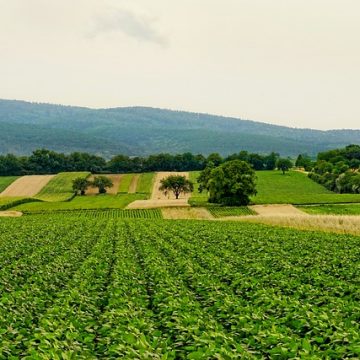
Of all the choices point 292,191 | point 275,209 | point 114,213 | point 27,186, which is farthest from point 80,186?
point 275,209

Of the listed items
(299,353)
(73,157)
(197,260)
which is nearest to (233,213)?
(197,260)

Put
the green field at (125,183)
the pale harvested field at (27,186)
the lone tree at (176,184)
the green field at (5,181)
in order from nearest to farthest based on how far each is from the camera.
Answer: the lone tree at (176,184), the pale harvested field at (27,186), the green field at (125,183), the green field at (5,181)

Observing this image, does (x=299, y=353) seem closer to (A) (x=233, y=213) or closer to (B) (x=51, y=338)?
(B) (x=51, y=338)

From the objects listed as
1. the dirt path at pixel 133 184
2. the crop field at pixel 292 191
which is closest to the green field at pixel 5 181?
the dirt path at pixel 133 184

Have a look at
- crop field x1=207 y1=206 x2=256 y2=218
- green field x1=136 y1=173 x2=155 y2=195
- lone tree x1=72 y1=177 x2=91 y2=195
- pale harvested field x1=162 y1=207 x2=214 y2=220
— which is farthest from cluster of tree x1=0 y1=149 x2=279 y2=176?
pale harvested field x1=162 y1=207 x2=214 y2=220

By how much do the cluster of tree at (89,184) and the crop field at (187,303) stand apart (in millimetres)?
112421

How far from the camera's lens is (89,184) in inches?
5910

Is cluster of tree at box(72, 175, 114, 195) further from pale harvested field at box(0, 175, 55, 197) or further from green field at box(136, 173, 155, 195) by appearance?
pale harvested field at box(0, 175, 55, 197)

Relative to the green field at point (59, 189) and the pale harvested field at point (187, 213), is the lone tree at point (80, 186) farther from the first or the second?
the pale harvested field at point (187, 213)

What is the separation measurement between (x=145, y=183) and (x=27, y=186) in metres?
39.9

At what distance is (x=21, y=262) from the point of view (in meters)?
24.9

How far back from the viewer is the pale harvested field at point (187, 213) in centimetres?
8532

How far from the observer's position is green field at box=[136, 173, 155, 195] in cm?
14916

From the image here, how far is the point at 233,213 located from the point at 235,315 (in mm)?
79425
